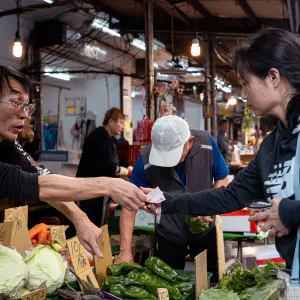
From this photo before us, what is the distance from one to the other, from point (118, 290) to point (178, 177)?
1137 millimetres

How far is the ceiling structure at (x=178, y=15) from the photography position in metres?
10.1

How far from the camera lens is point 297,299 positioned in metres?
1.65

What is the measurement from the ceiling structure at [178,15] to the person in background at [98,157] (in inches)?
151

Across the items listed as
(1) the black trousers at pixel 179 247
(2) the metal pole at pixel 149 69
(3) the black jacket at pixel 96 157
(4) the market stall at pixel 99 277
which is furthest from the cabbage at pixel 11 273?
(2) the metal pole at pixel 149 69

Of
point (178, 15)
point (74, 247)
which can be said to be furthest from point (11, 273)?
point (178, 15)

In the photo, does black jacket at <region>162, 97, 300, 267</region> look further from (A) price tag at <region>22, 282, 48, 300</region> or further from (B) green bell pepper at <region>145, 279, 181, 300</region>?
(A) price tag at <region>22, 282, 48, 300</region>

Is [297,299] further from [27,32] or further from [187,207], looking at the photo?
[27,32]

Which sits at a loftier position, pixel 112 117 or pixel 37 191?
pixel 112 117

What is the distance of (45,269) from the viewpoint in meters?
2.55

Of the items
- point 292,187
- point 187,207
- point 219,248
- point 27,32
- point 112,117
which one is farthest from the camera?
point 27,32

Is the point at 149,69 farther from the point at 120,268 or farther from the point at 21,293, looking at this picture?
the point at 21,293

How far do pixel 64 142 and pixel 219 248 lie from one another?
1022cm

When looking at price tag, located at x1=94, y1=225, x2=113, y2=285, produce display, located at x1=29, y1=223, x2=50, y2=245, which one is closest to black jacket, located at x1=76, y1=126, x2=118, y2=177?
produce display, located at x1=29, y1=223, x2=50, y2=245

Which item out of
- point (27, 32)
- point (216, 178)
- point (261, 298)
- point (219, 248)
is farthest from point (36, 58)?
point (261, 298)
